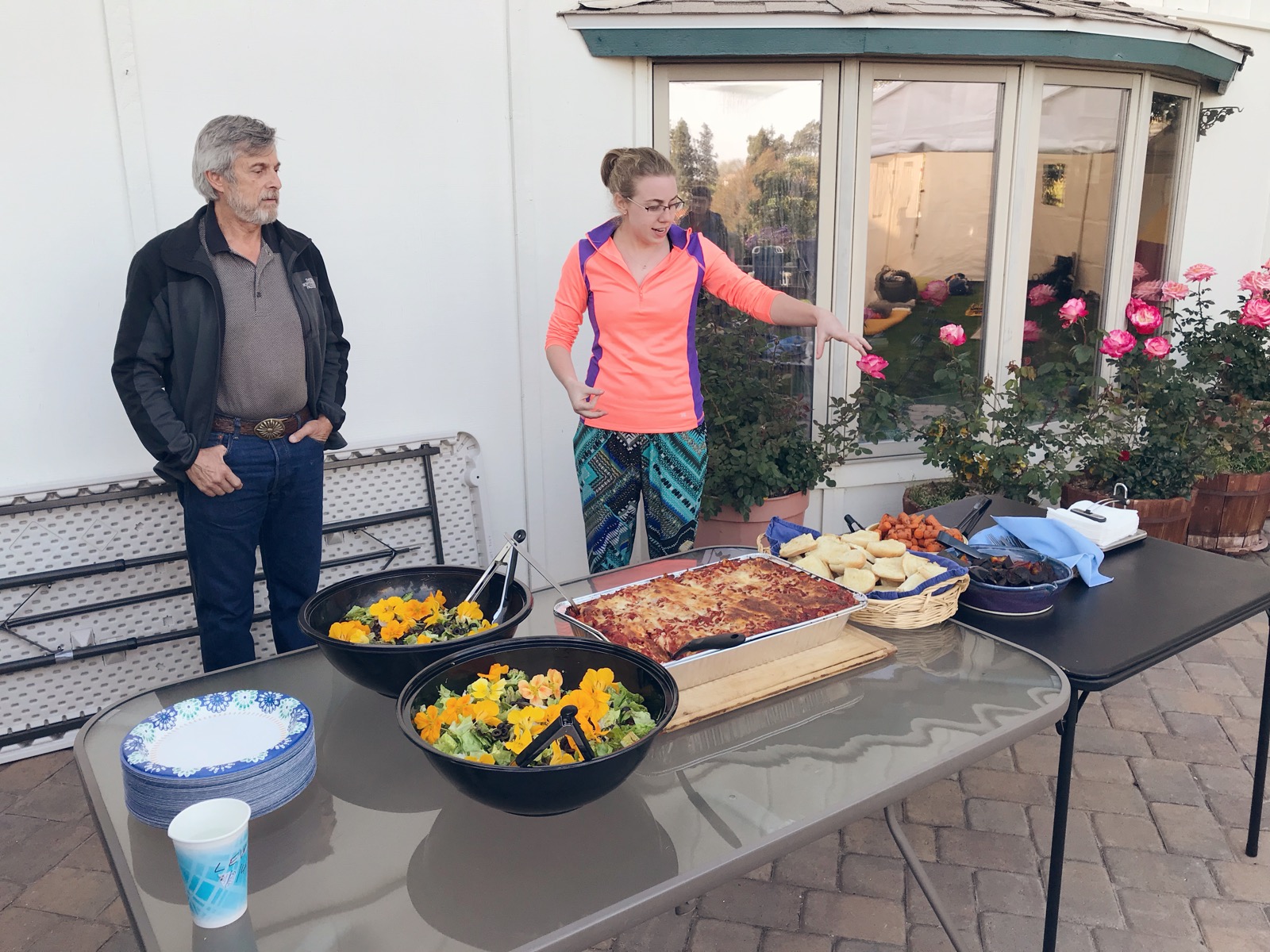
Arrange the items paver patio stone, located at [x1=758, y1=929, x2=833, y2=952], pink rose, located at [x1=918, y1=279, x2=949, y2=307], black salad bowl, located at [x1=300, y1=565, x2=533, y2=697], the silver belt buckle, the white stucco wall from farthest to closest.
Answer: pink rose, located at [x1=918, y1=279, x2=949, y2=307], the white stucco wall, the silver belt buckle, paver patio stone, located at [x1=758, y1=929, x2=833, y2=952], black salad bowl, located at [x1=300, y1=565, x2=533, y2=697]

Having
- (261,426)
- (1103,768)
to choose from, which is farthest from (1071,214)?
(261,426)

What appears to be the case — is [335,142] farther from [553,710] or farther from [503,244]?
[553,710]

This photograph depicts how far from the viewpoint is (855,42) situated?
3.98m

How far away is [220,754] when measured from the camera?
4.70 feet

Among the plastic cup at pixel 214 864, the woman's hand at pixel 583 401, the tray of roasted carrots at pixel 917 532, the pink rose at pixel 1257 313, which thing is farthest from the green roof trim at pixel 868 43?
the plastic cup at pixel 214 864

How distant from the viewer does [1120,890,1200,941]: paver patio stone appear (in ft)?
7.64

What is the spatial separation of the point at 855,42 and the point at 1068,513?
246 centimetres

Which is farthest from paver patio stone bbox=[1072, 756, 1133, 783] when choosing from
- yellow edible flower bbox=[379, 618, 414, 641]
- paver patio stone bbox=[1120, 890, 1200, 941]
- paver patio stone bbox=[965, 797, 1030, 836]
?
yellow edible flower bbox=[379, 618, 414, 641]

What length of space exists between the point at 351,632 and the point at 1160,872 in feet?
7.50

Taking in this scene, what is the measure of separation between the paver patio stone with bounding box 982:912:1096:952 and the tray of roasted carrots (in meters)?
0.97

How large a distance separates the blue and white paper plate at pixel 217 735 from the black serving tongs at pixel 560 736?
402mm

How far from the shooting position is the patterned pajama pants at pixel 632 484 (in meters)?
2.95

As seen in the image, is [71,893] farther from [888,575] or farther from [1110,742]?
[1110,742]

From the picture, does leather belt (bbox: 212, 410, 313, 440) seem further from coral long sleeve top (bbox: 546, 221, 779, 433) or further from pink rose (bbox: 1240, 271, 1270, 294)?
pink rose (bbox: 1240, 271, 1270, 294)
